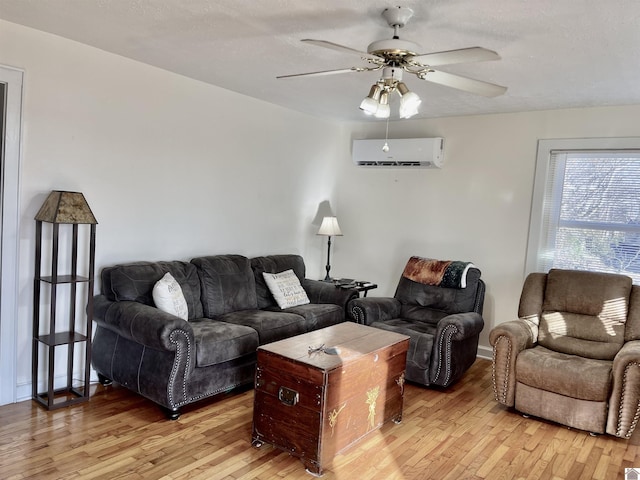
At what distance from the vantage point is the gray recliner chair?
3.71 meters

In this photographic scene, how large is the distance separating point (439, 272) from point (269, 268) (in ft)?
5.12

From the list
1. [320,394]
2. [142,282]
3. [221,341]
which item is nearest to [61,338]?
[142,282]

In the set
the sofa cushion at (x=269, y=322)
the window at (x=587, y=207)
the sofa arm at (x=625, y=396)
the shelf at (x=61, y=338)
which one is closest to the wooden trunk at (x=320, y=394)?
the sofa cushion at (x=269, y=322)

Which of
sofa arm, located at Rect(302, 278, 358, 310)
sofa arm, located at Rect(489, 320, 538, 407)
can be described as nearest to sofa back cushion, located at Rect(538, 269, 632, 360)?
sofa arm, located at Rect(489, 320, 538, 407)

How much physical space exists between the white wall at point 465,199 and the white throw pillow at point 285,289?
1.28 metres

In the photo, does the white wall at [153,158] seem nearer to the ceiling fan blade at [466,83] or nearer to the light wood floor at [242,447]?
the light wood floor at [242,447]

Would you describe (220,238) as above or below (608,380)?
above

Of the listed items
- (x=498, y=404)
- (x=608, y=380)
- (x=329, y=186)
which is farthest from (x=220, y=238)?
(x=608, y=380)

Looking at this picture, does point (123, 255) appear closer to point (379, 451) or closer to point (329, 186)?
point (379, 451)

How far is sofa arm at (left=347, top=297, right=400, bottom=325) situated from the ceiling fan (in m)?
2.09

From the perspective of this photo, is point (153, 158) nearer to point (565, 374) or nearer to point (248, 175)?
point (248, 175)

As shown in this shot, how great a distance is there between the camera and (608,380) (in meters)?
3.06

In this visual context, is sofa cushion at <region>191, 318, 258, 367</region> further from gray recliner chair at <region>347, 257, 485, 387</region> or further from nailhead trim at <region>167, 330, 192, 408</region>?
gray recliner chair at <region>347, 257, 485, 387</region>

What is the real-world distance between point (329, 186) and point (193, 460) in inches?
144
